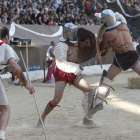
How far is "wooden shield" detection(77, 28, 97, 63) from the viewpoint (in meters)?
5.47

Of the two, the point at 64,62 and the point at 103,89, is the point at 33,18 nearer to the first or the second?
the point at 103,89

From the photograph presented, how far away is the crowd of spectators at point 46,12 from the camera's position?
14297 mm

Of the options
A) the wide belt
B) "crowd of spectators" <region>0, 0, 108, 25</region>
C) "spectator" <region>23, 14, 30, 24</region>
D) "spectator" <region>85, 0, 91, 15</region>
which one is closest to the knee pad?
the wide belt

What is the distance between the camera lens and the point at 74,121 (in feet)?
19.2

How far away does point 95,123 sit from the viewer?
557 cm

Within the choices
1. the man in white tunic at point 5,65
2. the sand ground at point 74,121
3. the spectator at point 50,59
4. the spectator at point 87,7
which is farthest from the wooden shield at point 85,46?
the spectator at point 87,7

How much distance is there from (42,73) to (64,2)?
664 centimetres

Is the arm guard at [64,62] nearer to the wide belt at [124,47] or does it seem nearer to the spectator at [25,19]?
the wide belt at [124,47]

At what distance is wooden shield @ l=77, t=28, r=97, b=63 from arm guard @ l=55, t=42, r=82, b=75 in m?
0.37

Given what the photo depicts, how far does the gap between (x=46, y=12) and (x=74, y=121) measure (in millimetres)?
11090

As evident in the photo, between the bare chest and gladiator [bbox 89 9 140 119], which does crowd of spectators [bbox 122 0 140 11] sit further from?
the bare chest

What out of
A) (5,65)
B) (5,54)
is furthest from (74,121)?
(5,54)

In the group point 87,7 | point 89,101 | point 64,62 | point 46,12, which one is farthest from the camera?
point 87,7

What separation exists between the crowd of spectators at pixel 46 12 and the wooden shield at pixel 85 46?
8.62 m
